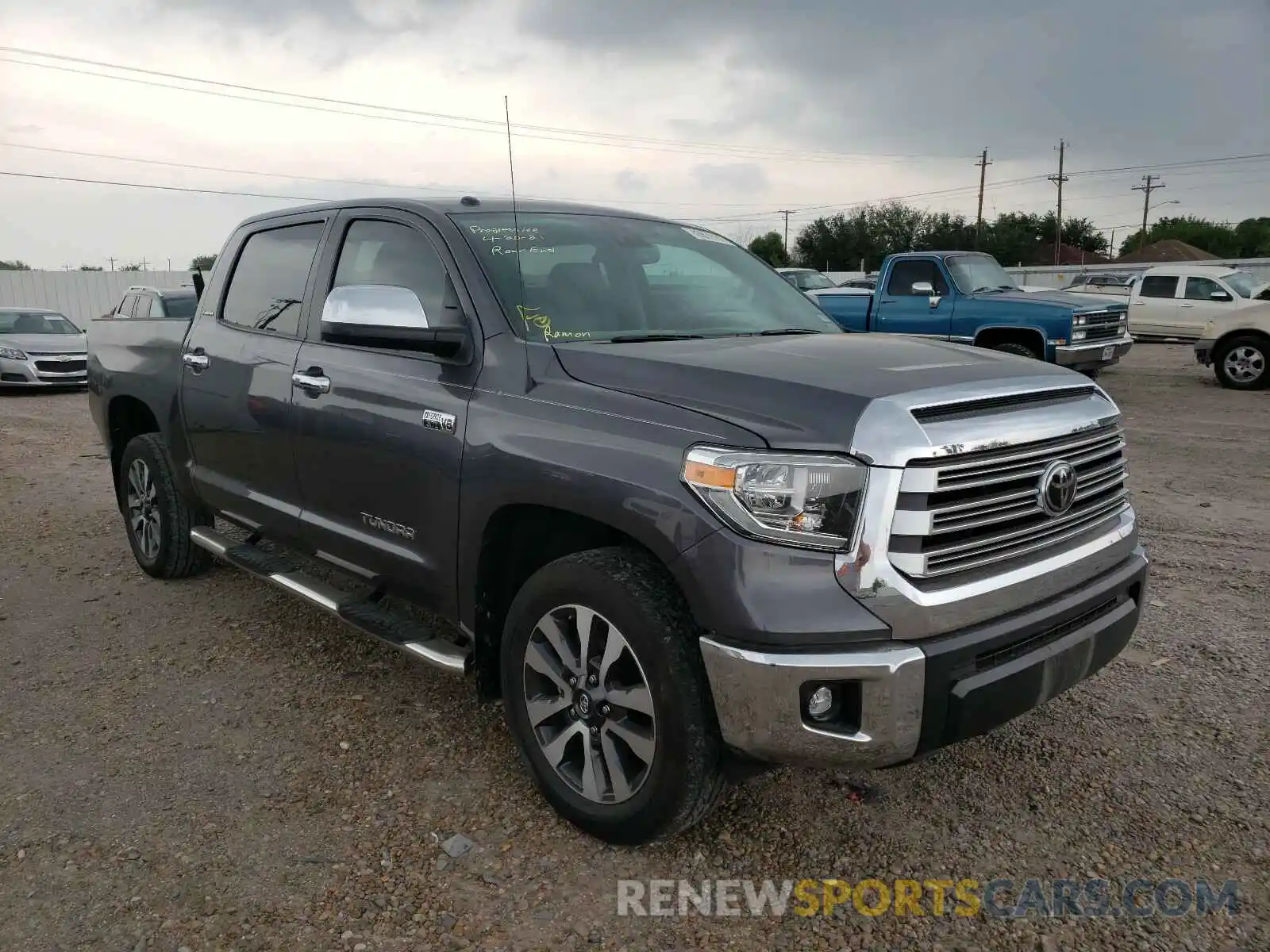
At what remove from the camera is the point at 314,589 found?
377 centimetres

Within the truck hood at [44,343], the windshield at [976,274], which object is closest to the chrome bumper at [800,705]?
the windshield at [976,274]

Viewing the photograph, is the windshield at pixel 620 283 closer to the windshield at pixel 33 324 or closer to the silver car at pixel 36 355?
the silver car at pixel 36 355

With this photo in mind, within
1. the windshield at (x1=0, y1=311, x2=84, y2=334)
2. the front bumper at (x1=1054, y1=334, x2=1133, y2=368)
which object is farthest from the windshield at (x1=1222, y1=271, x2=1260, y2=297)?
the windshield at (x1=0, y1=311, x2=84, y2=334)

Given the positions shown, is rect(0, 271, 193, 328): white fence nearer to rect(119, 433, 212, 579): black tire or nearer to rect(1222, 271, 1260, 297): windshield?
rect(119, 433, 212, 579): black tire

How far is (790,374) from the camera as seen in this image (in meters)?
2.58

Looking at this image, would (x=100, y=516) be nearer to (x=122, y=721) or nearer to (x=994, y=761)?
(x=122, y=721)

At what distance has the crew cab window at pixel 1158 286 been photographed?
1786 centimetres

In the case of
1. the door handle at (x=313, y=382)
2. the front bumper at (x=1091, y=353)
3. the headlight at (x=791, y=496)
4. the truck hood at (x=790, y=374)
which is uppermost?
the truck hood at (x=790, y=374)

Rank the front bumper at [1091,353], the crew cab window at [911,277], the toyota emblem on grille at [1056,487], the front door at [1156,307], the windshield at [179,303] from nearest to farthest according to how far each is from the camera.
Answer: the toyota emblem on grille at [1056,487], the front bumper at [1091,353], the crew cab window at [911,277], the windshield at [179,303], the front door at [1156,307]

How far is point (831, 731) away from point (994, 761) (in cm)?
122

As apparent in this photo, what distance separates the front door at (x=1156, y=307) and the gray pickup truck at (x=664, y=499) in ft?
54.8

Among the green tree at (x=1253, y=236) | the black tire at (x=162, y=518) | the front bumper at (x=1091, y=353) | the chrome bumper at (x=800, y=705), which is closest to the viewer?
the chrome bumper at (x=800, y=705)

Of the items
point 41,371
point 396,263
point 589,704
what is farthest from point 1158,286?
point 41,371

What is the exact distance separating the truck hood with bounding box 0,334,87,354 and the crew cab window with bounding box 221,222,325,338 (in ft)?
41.0
